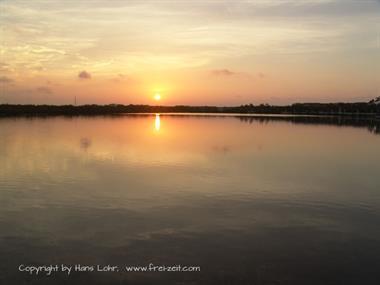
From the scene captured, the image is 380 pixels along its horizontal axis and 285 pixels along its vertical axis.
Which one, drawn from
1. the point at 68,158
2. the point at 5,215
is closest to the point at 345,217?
the point at 5,215

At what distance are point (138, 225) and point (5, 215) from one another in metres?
3.54

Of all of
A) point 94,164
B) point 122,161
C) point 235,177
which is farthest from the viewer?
point 122,161

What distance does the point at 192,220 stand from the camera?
10.4m

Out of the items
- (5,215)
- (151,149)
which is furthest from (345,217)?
(151,149)

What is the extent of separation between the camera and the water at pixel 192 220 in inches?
298

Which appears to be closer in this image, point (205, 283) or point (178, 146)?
point (205, 283)

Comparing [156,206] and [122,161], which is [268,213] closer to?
[156,206]

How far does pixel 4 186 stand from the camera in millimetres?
13945

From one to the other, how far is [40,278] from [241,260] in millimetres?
3658

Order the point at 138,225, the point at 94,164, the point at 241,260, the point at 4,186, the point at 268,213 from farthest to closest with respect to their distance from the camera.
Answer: the point at 94,164 → the point at 4,186 → the point at 268,213 → the point at 138,225 → the point at 241,260

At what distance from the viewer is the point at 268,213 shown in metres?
11.2

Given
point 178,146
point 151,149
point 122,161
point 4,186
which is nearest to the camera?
point 4,186

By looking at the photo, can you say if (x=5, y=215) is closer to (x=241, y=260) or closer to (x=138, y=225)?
(x=138, y=225)

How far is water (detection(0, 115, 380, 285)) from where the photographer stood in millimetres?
7562
